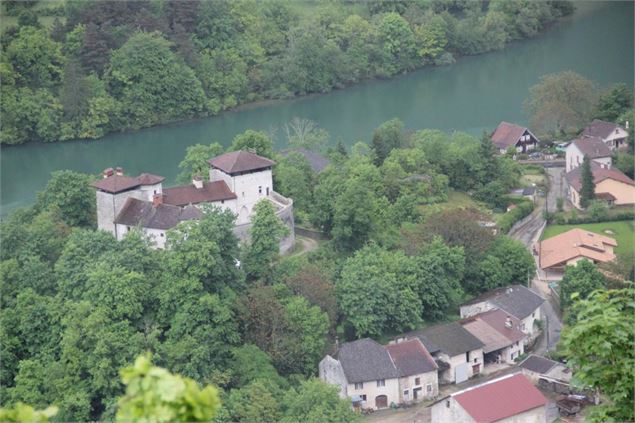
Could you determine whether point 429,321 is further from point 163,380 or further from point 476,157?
point 163,380

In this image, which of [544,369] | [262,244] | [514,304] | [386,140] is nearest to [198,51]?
[386,140]

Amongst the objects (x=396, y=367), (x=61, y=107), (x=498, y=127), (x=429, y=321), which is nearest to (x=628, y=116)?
(x=498, y=127)

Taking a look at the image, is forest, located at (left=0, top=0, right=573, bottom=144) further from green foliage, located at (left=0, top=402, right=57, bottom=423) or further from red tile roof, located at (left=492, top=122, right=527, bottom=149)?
green foliage, located at (left=0, top=402, right=57, bottom=423)

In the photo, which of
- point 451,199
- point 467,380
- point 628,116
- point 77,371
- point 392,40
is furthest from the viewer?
point 392,40

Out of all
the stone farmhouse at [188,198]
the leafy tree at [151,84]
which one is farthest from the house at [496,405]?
the leafy tree at [151,84]

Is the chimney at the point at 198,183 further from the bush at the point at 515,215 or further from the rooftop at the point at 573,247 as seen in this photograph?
the rooftop at the point at 573,247

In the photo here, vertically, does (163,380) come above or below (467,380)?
above
